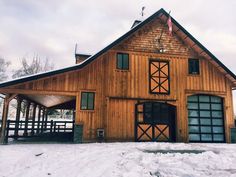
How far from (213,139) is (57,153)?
10532mm

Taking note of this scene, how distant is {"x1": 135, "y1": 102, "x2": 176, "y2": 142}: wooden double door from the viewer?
13.5m

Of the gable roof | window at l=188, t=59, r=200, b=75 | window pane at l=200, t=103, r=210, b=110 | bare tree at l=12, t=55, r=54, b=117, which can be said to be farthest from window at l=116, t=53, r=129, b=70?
bare tree at l=12, t=55, r=54, b=117

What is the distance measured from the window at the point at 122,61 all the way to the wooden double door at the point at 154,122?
263 centimetres

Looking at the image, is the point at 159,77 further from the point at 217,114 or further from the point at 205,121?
the point at 217,114

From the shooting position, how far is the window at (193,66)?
49.0 ft

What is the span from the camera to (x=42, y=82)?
12.5 m

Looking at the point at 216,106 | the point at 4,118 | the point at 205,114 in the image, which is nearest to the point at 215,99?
the point at 216,106

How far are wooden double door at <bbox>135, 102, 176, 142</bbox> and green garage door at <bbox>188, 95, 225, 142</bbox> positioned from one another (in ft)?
4.30

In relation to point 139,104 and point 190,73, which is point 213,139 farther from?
point 139,104

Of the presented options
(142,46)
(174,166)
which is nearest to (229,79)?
(142,46)

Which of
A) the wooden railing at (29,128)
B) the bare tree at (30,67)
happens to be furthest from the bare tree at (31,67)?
the wooden railing at (29,128)

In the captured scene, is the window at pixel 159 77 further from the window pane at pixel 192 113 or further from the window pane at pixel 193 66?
the window pane at pixel 192 113

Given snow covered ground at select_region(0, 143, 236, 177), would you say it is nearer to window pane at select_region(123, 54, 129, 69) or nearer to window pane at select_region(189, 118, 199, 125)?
window pane at select_region(189, 118, 199, 125)

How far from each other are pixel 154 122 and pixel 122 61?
450 centimetres
